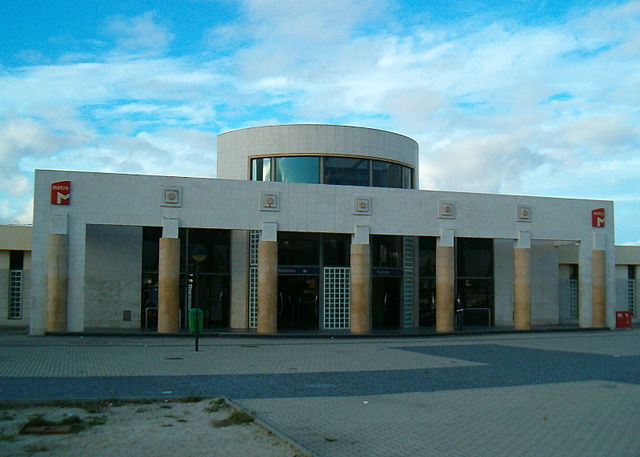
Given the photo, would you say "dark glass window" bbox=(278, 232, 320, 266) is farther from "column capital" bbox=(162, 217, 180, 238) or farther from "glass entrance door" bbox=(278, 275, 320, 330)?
"column capital" bbox=(162, 217, 180, 238)

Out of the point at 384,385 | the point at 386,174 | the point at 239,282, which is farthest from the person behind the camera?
the point at 386,174

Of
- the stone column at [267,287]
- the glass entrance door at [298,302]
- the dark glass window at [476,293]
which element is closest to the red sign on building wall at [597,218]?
the dark glass window at [476,293]

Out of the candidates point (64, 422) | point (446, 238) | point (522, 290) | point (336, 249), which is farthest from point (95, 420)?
point (522, 290)

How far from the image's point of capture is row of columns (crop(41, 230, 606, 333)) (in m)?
24.4

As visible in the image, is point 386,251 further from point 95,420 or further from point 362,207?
point 95,420

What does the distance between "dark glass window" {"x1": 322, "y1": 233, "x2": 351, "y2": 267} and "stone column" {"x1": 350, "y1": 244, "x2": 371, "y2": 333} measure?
2201mm

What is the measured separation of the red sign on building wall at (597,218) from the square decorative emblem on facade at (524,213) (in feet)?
11.8

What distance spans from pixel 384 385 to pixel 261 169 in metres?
18.4

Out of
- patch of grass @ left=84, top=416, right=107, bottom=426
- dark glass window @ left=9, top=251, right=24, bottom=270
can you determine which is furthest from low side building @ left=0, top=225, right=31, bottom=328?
patch of grass @ left=84, top=416, right=107, bottom=426

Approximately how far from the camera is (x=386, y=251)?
100 feet

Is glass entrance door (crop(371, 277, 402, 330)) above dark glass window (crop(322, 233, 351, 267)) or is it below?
below

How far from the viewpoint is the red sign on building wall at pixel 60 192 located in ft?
81.0

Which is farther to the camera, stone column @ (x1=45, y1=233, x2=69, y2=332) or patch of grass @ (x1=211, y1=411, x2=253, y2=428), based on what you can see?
stone column @ (x1=45, y1=233, x2=69, y2=332)

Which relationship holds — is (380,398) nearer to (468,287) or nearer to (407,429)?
(407,429)
